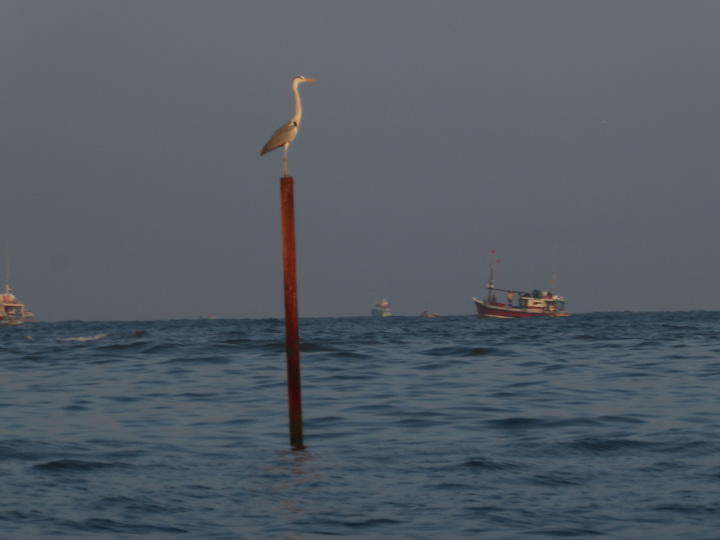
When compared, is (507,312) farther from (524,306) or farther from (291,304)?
(291,304)

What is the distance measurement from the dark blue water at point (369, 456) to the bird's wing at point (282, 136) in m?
5.86

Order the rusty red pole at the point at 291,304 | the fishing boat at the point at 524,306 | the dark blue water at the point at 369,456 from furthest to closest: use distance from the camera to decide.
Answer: the fishing boat at the point at 524,306
the rusty red pole at the point at 291,304
the dark blue water at the point at 369,456

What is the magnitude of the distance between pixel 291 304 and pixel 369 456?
3.05m

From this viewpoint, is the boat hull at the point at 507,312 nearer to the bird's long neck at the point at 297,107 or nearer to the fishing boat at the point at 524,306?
the fishing boat at the point at 524,306

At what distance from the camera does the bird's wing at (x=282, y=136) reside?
728 inches

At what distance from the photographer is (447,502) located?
13.2 metres

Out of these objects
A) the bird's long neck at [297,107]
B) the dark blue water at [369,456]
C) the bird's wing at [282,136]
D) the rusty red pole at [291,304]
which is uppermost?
the bird's long neck at [297,107]

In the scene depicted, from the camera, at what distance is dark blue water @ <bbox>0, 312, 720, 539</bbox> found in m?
12.2

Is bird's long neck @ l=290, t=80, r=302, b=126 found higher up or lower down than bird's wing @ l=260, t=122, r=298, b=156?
higher up

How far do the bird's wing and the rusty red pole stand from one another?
95.5 inches

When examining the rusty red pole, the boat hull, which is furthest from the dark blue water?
the boat hull

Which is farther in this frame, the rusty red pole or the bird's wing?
the bird's wing

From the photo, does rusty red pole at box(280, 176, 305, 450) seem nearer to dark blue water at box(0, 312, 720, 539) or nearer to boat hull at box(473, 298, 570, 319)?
dark blue water at box(0, 312, 720, 539)

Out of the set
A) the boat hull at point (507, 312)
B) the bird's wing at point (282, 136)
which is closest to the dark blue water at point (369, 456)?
the bird's wing at point (282, 136)
